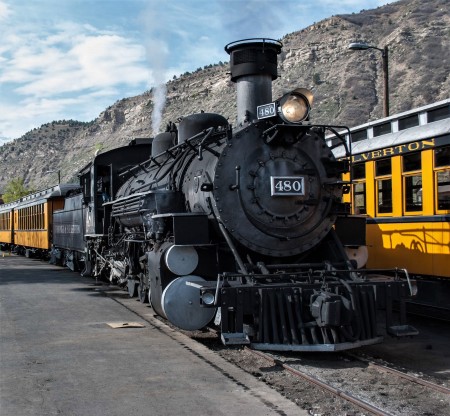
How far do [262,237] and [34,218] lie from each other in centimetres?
2169

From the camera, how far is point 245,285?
6.61 metres

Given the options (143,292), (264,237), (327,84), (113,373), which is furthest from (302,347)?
(327,84)

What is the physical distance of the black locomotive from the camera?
6.56 metres

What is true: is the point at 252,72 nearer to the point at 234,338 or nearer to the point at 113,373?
the point at 234,338

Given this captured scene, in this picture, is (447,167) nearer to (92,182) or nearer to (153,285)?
(153,285)

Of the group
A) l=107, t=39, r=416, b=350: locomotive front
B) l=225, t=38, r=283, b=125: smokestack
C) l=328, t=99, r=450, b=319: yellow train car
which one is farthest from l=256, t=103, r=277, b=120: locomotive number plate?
l=328, t=99, r=450, b=319: yellow train car

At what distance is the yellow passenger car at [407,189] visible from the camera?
8797 mm

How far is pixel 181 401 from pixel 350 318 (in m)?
2.33

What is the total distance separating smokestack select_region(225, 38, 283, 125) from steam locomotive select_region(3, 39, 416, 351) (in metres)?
0.01

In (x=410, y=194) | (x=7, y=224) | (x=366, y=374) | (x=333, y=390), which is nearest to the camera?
(x=333, y=390)

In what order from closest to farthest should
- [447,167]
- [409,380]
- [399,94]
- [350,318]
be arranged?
[409,380], [350,318], [447,167], [399,94]

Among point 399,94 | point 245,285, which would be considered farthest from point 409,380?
point 399,94

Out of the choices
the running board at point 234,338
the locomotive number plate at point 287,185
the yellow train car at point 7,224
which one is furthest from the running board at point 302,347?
the yellow train car at point 7,224

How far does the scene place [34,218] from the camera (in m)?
27.1
